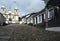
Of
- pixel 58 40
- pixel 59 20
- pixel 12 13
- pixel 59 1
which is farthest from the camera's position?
pixel 12 13

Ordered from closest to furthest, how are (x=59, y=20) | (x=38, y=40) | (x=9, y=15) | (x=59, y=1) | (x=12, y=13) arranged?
(x=38, y=40)
(x=59, y=20)
(x=59, y=1)
(x=9, y=15)
(x=12, y=13)

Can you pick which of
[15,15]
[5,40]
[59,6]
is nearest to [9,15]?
[15,15]

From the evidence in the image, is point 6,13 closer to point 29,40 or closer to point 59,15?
point 59,15

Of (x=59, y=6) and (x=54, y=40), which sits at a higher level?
(x=59, y=6)

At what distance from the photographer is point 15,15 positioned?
6693 inches

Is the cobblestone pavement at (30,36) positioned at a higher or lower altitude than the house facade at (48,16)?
lower

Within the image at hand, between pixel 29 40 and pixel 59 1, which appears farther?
pixel 59 1

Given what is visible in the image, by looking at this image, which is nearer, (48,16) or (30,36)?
(30,36)

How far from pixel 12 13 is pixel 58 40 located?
17036cm

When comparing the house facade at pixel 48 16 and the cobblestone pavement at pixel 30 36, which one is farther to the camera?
the house facade at pixel 48 16

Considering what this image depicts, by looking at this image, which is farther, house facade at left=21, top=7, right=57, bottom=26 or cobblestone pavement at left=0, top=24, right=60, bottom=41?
house facade at left=21, top=7, right=57, bottom=26

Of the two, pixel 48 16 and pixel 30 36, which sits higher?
pixel 48 16

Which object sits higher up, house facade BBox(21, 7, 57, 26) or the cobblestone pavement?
house facade BBox(21, 7, 57, 26)

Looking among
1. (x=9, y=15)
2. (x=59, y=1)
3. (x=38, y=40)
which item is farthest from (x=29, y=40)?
(x=9, y=15)
